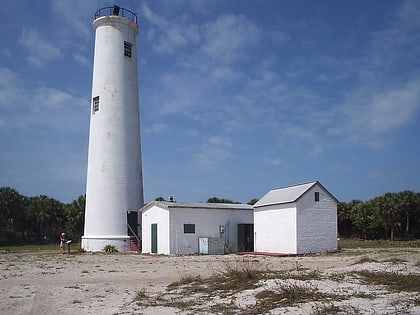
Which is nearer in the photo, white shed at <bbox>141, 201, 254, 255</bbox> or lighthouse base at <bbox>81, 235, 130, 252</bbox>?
white shed at <bbox>141, 201, 254, 255</bbox>

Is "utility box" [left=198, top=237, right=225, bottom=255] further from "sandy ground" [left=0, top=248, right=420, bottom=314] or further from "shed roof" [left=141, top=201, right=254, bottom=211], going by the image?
"sandy ground" [left=0, top=248, right=420, bottom=314]

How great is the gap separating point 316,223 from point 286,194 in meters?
2.77

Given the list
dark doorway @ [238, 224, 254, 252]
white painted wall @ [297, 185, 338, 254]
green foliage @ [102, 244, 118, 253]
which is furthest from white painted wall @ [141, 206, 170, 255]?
white painted wall @ [297, 185, 338, 254]

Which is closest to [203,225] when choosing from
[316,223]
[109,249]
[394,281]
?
[109,249]

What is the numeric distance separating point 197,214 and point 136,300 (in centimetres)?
1966

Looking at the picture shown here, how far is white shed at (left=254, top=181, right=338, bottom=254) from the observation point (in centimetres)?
2836

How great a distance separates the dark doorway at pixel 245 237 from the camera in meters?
33.3

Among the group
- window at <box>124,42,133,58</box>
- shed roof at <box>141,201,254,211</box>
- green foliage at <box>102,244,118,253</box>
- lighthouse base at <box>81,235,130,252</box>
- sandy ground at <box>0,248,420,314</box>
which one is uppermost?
window at <box>124,42,133,58</box>

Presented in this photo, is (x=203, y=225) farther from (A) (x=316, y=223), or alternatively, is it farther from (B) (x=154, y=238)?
(A) (x=316, y=223)

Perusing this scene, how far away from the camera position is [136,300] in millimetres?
11898

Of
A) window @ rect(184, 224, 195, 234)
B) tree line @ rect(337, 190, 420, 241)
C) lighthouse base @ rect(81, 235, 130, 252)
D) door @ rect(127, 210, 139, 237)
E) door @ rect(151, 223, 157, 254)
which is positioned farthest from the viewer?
tree line @ rect(337, 190, 420, 241)

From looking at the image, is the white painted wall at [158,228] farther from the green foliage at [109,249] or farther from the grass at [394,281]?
the grass at [394,281]

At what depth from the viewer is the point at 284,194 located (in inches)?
1219

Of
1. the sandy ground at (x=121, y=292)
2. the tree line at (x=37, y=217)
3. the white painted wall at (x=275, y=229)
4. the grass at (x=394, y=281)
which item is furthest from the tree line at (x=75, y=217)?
the grass at (x=394, y=281)
